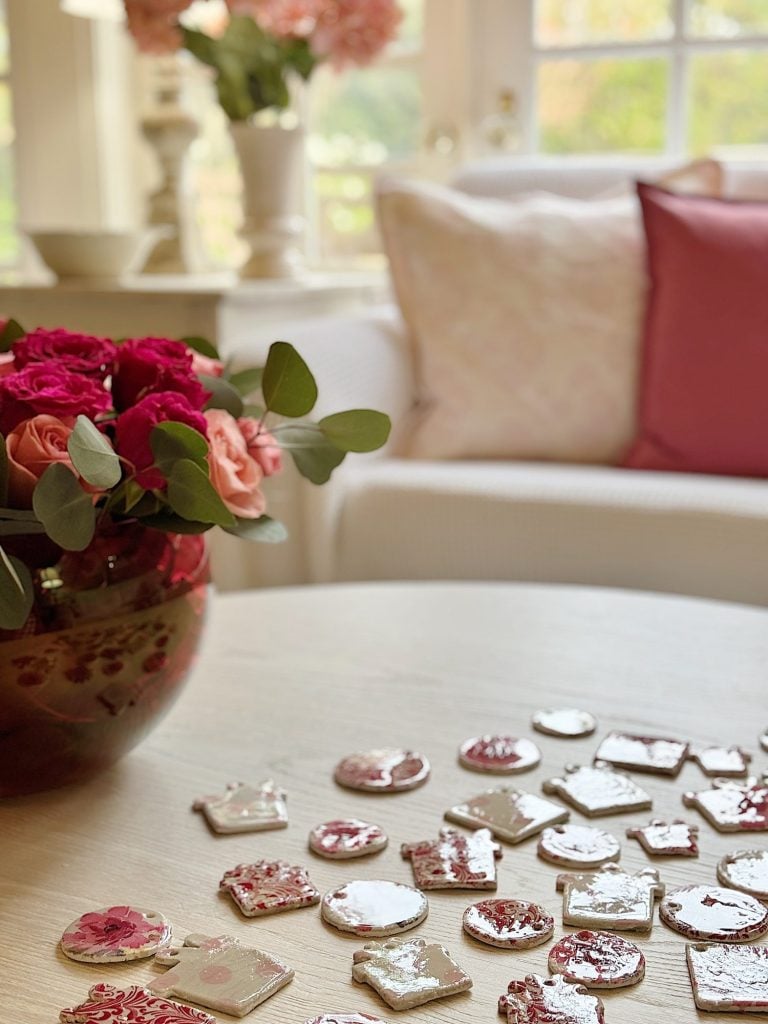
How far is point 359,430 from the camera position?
0.80 m

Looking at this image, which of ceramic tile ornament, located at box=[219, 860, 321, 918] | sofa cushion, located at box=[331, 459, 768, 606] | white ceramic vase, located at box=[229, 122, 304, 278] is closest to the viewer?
ceramic tile ornament, located at box=[219, 860, 321, 918]

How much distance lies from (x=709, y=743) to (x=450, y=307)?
1.16 m

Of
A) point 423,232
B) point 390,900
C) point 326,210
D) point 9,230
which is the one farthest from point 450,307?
point 9,230

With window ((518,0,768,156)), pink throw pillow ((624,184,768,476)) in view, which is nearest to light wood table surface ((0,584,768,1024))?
pink throw pillow ((624,184,768,476))

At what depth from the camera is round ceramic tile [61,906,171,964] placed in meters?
0.61

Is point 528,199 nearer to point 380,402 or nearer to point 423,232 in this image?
point 423,232

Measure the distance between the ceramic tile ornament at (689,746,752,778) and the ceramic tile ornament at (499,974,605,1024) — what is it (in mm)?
272

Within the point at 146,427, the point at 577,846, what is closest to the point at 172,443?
the point at 146,427

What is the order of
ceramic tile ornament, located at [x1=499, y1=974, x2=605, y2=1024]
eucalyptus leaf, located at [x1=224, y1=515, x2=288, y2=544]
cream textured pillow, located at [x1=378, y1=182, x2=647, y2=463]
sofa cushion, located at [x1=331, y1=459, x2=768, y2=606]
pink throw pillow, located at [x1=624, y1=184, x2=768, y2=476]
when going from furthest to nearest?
1. cream textured pillow, located at [x1=378, y1=182, x2=647, y2=463]
2. pink throw pillow, located at [x1=624, y1=184, x2=768, y2=476]
3. sofa cushion, located at [x1=331, y1=459, x2=768, y2=606]
4. eucalyptus leaf, located at [x1=224, y1=515, x2=288, y2=544]
5. ceramic tile ornament, located at [x1=499, y1=974, x2=605, y2=1024]

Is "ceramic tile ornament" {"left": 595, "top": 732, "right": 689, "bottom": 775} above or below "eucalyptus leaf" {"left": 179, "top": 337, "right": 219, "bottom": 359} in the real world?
below

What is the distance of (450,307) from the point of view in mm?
1909

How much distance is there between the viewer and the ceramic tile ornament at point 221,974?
22.6 inches

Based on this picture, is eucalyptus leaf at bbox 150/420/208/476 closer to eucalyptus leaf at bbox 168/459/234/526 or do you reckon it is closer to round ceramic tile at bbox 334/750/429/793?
eucalyptus leaf at bbox 168/459/234/526

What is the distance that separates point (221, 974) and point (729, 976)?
251 mm
